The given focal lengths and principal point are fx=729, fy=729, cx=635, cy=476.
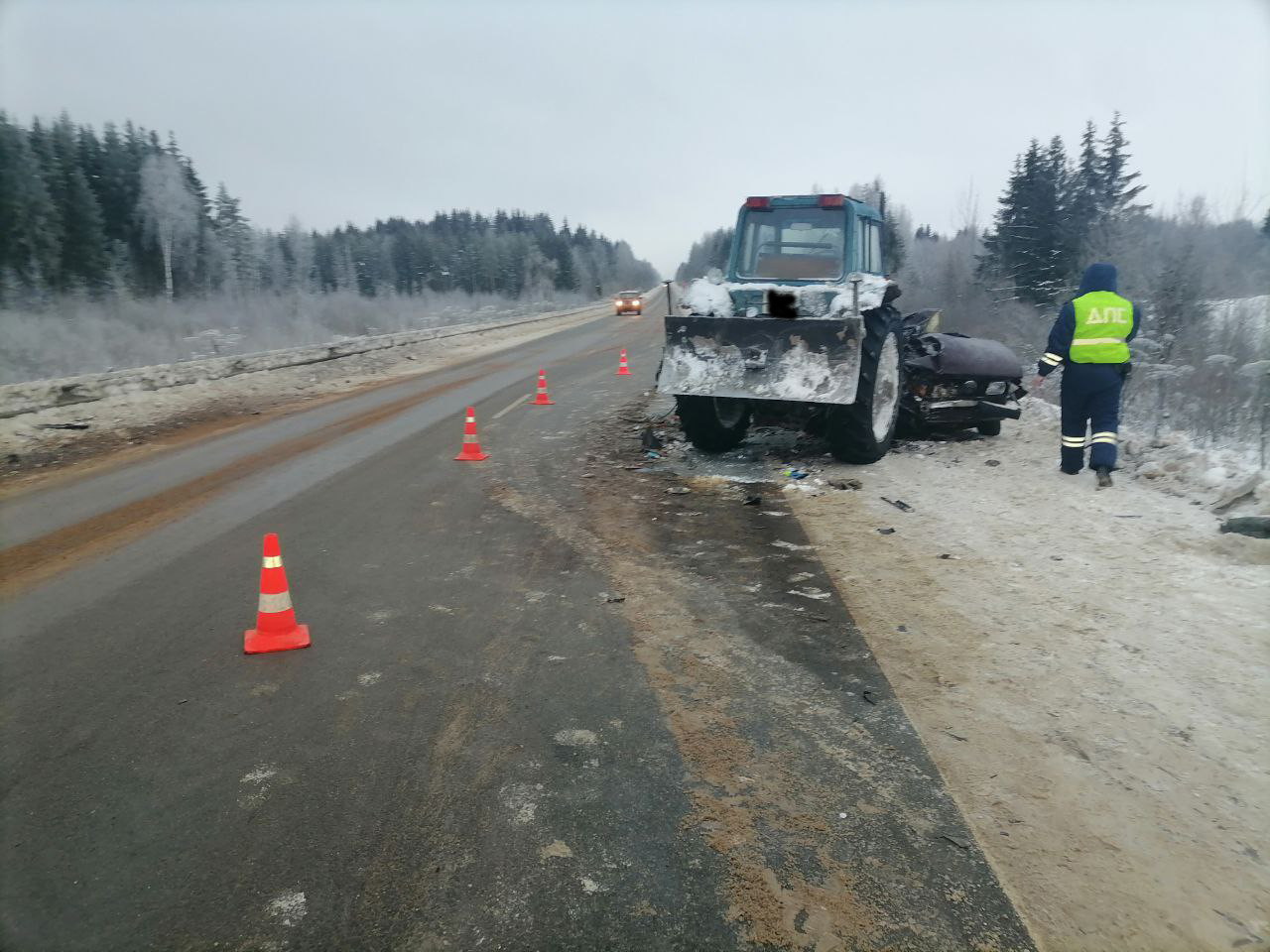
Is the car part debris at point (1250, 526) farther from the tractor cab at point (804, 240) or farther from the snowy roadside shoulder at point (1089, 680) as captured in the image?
the tractor cab at point (804, 240)

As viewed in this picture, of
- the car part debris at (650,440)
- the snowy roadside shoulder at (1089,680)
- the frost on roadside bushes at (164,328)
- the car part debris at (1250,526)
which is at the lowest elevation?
the snowy roadside shoulder at (1089,680)

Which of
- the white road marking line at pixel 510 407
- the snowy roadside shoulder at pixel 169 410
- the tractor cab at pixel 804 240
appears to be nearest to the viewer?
the tractor cab at pixel 804 240

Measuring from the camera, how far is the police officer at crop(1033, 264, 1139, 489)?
7141 millimetres

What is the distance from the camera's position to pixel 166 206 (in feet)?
166

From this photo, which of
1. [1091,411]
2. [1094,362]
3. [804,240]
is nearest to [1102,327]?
[1094,362]

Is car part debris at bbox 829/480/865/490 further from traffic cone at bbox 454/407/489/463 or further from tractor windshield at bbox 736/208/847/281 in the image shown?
traffic cone at bbox 454/407/489/463

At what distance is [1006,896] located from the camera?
2367 millimetres

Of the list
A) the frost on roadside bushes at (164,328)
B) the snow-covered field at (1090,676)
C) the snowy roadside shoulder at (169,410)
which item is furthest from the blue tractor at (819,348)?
the frost on roadside bushes at (164,328)

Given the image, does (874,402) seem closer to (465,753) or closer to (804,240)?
(804,240)

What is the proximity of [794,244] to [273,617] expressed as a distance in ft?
23.1

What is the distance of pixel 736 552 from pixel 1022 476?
3.82 meters

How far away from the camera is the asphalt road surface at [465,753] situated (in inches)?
91.7

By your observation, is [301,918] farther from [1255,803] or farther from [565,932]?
[1255,803]

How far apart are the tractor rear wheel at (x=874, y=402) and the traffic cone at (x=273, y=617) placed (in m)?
5.76
